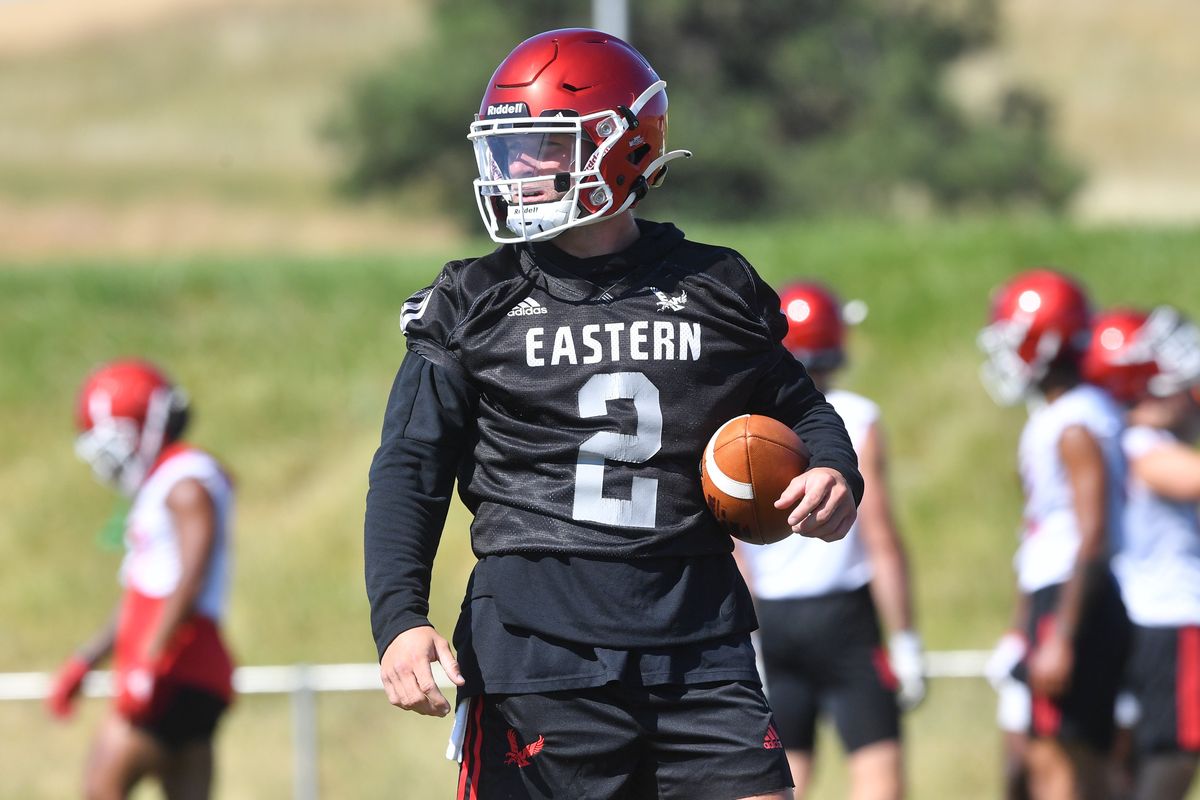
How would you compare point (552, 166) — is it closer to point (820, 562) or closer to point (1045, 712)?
point (820, 562)

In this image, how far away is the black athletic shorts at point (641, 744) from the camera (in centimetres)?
328

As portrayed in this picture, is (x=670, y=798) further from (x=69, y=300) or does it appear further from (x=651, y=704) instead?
(x=69, y=300)

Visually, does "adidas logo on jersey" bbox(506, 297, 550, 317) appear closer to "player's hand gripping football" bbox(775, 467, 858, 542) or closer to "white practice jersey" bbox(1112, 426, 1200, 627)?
"player's hand gripping football" bbox(775, 467, 858, 542)

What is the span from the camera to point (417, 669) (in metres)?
3.13

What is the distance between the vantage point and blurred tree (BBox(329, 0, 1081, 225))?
28281mm

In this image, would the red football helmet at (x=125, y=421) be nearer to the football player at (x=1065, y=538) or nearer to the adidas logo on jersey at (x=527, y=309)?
the football player at (x=1065, y=538)

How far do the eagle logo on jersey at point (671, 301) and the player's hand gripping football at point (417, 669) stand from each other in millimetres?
805

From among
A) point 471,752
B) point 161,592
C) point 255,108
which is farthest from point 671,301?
point 255,108

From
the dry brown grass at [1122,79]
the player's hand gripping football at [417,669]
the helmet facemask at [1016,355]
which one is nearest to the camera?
the player's hand gripping football at [417,669]

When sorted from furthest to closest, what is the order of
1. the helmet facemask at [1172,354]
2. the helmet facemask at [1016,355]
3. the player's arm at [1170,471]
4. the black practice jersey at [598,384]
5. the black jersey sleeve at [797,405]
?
1. the helmet facemask at [1172,354]
2. the player's arm at [1170,471]
3. the helmet facemask at [1016,355]
4. the black jersey sleeve at [797,405]
5. the black practice jersey at [598,384]

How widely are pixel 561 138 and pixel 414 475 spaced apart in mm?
748

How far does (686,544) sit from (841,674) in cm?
300

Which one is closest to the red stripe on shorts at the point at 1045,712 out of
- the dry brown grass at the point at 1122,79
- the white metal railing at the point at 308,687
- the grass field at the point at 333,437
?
the white metal railing at the point at 308,687

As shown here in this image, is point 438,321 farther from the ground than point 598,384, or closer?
farther from the ground
